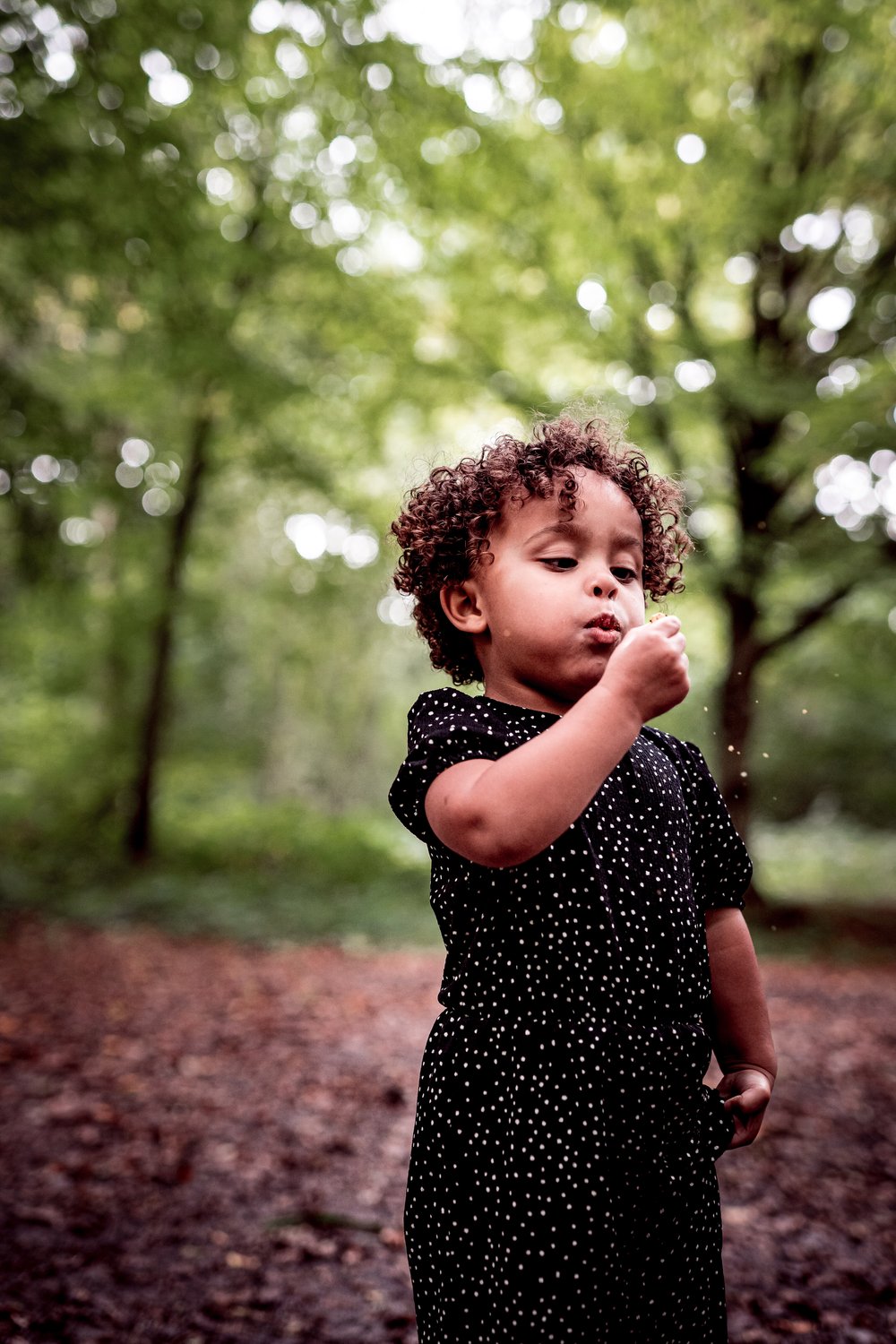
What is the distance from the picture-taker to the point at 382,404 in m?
9.65

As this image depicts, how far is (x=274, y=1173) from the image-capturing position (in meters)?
3.71

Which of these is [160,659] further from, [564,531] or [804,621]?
[564,531]

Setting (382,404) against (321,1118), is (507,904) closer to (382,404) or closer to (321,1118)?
(321,1118)

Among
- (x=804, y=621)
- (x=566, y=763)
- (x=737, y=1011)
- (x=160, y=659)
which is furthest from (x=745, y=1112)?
(x=160, y=659)

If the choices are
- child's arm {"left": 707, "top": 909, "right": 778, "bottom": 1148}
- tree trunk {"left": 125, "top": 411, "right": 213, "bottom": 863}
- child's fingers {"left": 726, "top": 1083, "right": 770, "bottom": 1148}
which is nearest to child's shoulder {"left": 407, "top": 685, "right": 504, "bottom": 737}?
child's arm {"left": 707, "top": 909, "right": 778, "bottom": 1148}

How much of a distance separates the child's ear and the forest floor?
233 centimetres

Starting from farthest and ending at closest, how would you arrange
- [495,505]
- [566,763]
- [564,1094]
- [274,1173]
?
[274,1173], [495,505], [564,1094], [566,763]

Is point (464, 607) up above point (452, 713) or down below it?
above

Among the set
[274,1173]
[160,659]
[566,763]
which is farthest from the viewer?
[160,659]

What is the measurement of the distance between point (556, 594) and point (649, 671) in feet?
0.71

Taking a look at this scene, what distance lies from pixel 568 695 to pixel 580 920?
35 centimetres

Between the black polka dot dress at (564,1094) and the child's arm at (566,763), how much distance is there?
124mm

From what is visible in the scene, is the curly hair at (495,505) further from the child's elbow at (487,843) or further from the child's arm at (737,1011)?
the child's arm at (737,1011)

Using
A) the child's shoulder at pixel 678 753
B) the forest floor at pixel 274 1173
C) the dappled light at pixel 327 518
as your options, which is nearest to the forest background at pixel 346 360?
the dappled light at pixel 327 518
